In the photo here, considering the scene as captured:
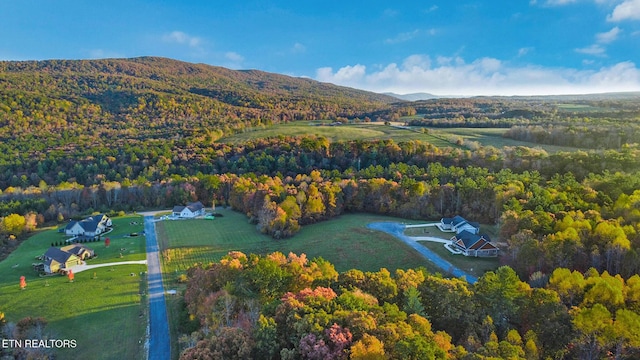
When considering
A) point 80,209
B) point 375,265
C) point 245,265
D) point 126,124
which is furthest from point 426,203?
point 126,124

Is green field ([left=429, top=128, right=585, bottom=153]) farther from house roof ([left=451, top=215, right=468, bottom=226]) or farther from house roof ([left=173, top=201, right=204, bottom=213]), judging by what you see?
house roof ([left=173, top=201, right=204, bottom=213])

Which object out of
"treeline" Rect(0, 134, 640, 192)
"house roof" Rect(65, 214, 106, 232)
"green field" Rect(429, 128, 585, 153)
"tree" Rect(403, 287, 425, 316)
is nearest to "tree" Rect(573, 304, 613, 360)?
"tree" Rect(403, 287, 425, 316)

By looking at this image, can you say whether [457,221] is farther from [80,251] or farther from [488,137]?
[488,137]

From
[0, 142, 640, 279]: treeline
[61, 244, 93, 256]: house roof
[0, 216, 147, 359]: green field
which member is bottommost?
[0, 216, 147, 359]: green field

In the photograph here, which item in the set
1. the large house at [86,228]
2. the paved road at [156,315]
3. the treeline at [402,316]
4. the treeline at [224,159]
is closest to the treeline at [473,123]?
the treeline at [224,159]

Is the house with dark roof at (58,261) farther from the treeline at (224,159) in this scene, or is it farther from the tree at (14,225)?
the treeline at (224,159)

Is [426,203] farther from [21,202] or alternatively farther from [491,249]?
[21,202]

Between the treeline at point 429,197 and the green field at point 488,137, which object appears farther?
the green field at point 488,137
